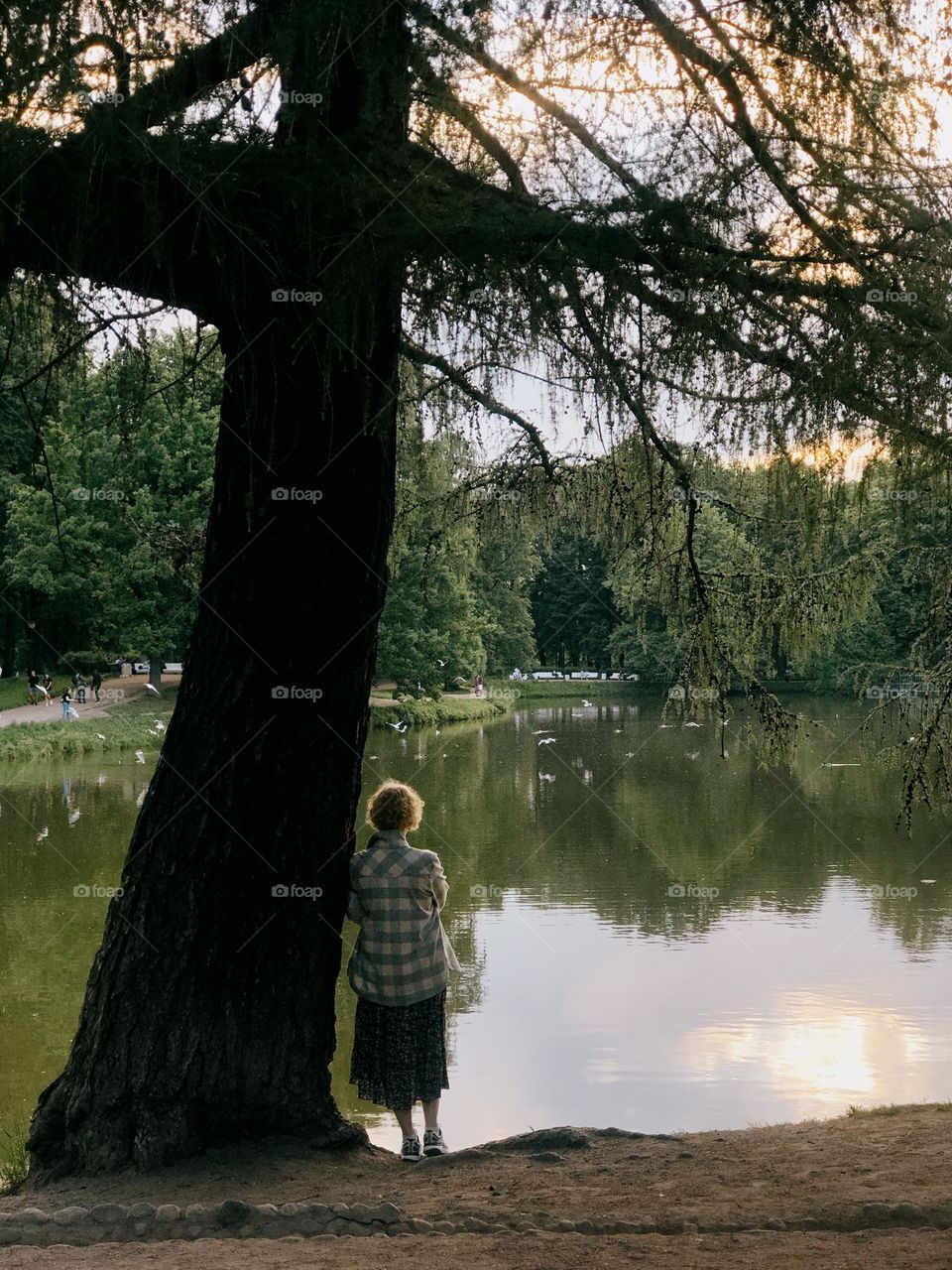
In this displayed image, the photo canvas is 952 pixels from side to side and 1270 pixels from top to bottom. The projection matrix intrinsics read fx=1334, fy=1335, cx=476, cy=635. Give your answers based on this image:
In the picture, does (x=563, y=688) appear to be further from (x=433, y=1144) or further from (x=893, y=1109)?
(x=433, y=1144)

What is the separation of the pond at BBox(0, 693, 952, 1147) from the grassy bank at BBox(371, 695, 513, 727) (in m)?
12.8

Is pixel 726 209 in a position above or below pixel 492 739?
above

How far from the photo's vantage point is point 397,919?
5168 millimetres

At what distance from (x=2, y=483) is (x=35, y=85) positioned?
113 feet

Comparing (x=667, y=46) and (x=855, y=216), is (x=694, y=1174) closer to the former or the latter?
(x=855, y=216)

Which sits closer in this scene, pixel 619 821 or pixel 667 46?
pixel 667 46

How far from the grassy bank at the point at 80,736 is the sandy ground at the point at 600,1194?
71.6 ft

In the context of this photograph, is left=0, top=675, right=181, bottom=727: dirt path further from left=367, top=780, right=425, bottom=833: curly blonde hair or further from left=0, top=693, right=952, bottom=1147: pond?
left=367, top=780, right=425, bottom=833: curly blonde hair

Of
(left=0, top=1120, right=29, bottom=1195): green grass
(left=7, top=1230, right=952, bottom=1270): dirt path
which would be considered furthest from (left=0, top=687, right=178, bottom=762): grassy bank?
(left=7, top=1230, right=952, bottom=1270): dirt path

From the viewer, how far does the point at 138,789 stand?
71.3ft

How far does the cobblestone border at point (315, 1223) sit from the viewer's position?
12.4 feet

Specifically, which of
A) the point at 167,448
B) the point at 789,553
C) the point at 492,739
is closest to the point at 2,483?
the point at 167,448

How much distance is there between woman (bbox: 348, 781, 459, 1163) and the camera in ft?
17.0

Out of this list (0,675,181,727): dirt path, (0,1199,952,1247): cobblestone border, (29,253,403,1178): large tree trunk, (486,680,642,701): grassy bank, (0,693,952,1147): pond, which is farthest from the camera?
(486,680,642,701): grassy bank
